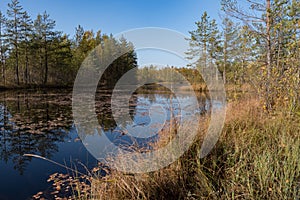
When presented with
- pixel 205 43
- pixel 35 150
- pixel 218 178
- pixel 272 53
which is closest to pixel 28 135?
pixel 35 150

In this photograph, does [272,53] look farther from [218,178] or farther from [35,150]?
[35,150]

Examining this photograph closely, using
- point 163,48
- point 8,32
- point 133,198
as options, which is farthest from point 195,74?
point 8,32

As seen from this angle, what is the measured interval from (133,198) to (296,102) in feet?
11.3

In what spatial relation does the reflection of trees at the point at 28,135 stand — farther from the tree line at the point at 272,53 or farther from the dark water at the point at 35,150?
the tree line at the point at 272,53

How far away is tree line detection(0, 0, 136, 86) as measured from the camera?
1944cm

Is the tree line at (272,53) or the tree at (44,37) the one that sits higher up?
the tree at (44,37)

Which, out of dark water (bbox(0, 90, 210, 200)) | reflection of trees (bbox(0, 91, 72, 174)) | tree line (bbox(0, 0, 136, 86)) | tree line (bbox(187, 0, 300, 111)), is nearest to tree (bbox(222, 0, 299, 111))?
tree line (bbox(187, 0, 300, 111))

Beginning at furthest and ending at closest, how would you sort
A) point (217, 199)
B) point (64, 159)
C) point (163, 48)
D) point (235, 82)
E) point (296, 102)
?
point (235, 82), point (163, 48), point (64, 159), point (296, 102), point (217, 199)

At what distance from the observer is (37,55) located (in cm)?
2322

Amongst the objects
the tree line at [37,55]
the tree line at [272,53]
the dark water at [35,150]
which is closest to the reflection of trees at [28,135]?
the dark water at [35,150]

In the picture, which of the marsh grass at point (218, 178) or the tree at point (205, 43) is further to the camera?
the tree at point (205, 43)

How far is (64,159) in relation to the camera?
3596mm

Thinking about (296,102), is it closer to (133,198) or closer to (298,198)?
(298,198)

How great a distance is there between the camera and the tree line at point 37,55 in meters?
19.4
